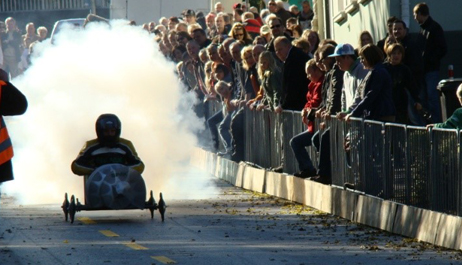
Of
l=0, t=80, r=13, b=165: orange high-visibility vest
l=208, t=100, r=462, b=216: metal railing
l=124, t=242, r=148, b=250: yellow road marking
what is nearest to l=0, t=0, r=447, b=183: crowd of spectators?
l=208, t=100, r=462, b=216: metal railing

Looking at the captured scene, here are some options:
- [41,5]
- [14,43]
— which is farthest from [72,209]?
[41,5]

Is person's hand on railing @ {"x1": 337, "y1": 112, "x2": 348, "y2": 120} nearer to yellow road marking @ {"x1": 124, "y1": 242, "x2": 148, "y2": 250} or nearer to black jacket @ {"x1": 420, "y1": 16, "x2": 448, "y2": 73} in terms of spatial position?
black jacket @ {"x1": 420, "y1": 16, "x2": 448, "y2": 73}

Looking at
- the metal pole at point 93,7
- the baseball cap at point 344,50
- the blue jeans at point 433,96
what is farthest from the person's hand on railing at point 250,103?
the metal pole at point 93,7

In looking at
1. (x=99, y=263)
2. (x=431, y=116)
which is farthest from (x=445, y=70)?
(x=99, y=263)

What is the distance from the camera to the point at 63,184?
72.7 feet

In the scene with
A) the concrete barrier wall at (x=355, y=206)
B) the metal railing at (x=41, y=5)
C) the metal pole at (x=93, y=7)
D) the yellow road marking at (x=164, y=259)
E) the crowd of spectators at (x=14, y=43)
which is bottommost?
the yellow road marking at (x=164, y=259)

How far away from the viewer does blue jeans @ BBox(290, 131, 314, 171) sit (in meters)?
20.4

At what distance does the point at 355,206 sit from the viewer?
17.4 meters

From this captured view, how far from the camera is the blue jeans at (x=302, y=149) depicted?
20375 millimetres

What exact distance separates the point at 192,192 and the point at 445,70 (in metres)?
6.10

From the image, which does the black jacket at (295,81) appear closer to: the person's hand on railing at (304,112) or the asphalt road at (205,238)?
the person's hand on railing at (304,112)

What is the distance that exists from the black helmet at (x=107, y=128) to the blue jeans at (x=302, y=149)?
309cm

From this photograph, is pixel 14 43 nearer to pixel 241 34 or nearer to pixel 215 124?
pixel 215 124

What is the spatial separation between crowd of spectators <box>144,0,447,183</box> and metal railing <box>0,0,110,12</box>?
32786mm
